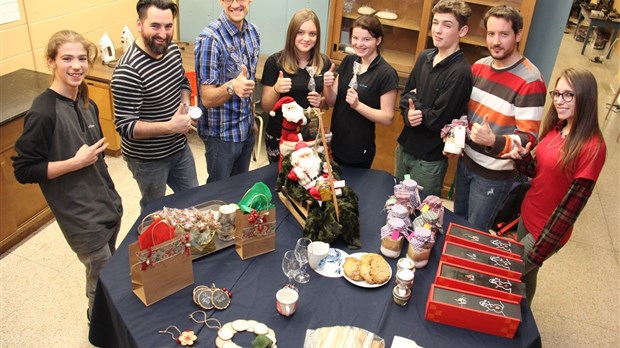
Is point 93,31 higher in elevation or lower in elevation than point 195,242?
higher

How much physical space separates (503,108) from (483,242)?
2.51 feet

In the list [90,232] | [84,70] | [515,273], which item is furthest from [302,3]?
[515,273]

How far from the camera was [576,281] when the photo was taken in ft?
10.9

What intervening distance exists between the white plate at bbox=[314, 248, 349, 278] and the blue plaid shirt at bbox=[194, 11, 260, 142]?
1.04m

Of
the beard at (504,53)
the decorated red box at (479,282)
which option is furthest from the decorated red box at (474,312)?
the beard at (504,53)

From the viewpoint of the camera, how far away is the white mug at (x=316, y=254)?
1983 millimetres

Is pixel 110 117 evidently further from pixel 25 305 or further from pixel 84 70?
pixel 84 70

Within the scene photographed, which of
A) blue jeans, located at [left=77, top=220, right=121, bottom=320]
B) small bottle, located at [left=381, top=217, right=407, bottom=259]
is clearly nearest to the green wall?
small bottle, located at [left=381, top=217, right=407, bottom=259]

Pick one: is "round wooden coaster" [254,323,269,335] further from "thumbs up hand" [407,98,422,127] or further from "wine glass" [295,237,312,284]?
"thumbs up hand" [407,98,422,127]

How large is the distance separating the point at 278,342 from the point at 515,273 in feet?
3.27

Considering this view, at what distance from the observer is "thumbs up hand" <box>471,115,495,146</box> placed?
2295mm

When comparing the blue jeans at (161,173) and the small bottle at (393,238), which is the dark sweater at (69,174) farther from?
the small bottle at (393,238)

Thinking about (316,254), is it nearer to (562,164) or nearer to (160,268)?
(160,268)

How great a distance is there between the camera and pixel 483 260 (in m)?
1.98
